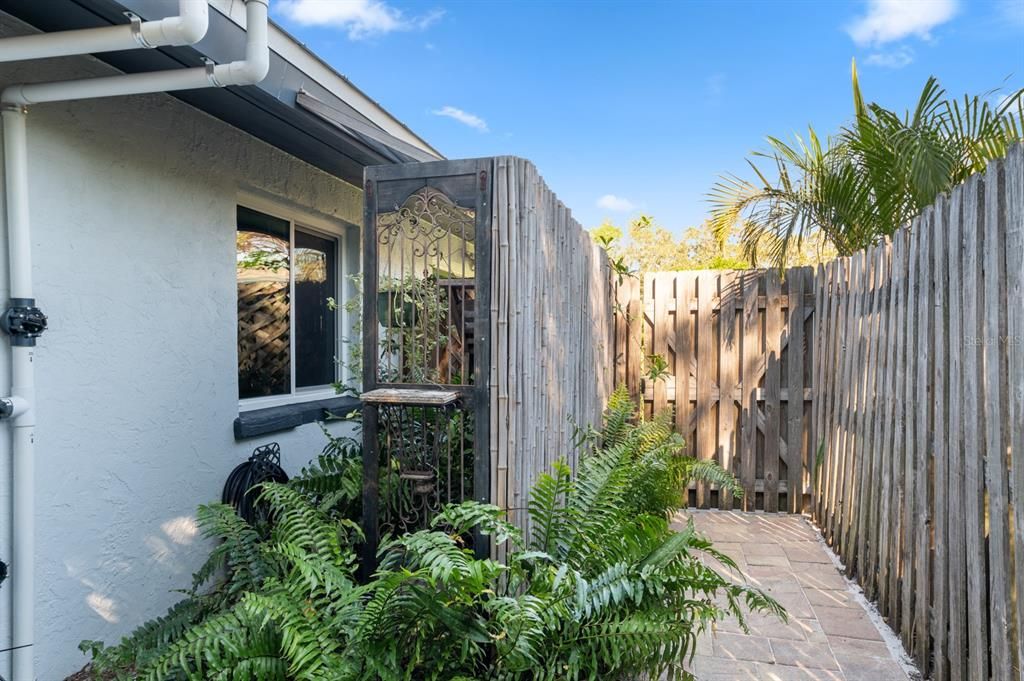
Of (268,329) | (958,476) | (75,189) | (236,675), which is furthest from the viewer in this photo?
(268,329)

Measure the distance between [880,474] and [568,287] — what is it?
199cm

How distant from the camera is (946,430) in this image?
88.3 inches

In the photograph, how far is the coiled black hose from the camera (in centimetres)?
292

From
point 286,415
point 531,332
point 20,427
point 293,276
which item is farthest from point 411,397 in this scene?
point 293,276

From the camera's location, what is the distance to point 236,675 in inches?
67.4

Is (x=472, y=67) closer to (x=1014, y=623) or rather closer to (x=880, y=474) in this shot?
(x=880, y=474)

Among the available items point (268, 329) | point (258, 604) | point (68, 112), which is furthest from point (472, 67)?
point (258, 604)

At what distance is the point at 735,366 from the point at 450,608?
146 inches

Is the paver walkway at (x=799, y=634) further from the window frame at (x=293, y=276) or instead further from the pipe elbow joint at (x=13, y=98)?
the pipe elbow joint at (x=13, y=98)

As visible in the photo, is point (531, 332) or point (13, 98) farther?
point (531, 332)

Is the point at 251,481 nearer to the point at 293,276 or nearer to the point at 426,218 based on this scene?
the point at 293,276

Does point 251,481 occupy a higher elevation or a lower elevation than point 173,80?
lower

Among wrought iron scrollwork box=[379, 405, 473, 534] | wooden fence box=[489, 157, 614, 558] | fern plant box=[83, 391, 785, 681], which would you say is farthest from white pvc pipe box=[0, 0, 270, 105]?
fern plant box=[83, 391, 785, 681]

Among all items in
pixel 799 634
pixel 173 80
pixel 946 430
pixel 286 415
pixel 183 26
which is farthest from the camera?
pixel 286 415
